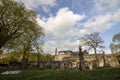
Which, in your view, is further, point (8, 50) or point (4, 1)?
point (8, 50)

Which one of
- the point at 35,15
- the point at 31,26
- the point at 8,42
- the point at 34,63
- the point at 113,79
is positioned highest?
the point at 35,15

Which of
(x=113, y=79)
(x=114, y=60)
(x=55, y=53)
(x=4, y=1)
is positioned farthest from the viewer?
(x=55, y=53)

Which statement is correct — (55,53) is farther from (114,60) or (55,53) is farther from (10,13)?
(10,13)

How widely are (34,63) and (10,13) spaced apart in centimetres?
2756

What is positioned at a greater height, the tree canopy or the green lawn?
the tree canopy

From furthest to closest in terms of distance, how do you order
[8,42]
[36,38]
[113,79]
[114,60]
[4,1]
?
[114,60] → [36,38] → [8,42] → [4,1] → [113,79]

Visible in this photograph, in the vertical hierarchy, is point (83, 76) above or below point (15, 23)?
below

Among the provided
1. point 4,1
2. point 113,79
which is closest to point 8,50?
point 4,1

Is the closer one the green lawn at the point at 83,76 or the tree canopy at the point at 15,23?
the green lawn at the point at 83,76

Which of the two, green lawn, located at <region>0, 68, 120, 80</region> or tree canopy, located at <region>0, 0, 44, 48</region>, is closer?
green lawn, located at <region>0, 68, 120, 80</region>

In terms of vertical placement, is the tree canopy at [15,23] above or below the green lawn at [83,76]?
above

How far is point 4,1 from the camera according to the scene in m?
30.0

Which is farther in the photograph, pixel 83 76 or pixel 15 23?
pixel 15 23

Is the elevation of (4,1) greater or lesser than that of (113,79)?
greater
